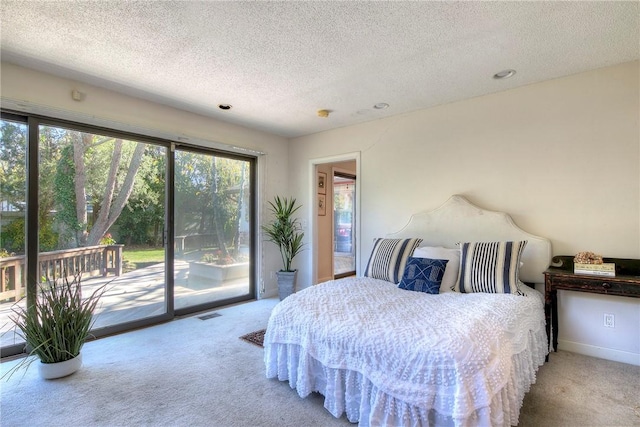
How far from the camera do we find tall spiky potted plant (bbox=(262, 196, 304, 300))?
4.43m

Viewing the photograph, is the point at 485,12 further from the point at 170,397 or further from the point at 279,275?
the point at 279,275

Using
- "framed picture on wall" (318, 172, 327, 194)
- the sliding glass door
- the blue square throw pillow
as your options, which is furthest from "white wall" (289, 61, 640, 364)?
the sliding glass door

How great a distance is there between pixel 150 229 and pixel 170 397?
2072mm

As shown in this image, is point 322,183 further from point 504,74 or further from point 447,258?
point 504,74

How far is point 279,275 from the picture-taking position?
4.46m

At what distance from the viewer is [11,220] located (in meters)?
2.71

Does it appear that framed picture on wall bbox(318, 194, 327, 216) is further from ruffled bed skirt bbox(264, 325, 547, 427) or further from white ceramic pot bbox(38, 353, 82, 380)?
white ceramic pot bbox(38, 353, 82, 380)

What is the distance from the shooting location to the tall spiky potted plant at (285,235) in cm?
443

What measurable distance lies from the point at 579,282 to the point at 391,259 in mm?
1518

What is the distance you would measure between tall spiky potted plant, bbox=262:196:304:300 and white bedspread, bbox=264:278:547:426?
1.96 m

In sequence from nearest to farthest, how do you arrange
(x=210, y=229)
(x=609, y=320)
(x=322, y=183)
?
1. (x=609, y=320)
2. (x=210, y=229)
3. (x=322, y=183)

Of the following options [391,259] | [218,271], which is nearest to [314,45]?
[391,259]

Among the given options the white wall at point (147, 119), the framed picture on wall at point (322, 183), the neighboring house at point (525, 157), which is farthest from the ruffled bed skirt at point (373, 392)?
the framed picture on wall at point (322, 183)

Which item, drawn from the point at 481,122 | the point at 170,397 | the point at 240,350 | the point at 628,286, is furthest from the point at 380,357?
the point at 481,122
